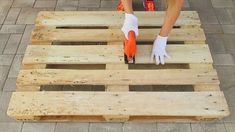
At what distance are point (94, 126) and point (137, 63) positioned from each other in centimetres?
53

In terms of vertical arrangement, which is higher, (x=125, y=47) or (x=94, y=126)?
(x=125, y=47)

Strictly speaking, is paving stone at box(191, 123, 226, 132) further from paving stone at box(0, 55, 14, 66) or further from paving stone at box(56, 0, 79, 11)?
paving stone at box(56, 0, 79, 11)

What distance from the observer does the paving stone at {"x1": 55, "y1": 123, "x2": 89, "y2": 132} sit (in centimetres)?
184

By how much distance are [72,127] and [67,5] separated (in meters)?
1.35

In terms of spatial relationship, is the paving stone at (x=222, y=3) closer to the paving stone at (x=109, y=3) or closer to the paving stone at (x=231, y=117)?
the paving stone at (x=109, y=3)

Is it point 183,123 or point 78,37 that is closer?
point 183,123

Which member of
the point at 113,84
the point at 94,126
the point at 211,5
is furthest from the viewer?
the point at 211,5

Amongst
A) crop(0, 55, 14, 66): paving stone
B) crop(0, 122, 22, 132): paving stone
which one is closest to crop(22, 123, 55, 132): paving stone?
crop(0, 122, 22, 132): paving stone

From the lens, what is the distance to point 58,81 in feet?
Result: 6.53

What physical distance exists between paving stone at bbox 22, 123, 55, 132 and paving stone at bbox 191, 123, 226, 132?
81 cm

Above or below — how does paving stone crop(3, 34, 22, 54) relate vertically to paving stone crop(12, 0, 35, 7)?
below

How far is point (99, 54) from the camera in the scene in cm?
217

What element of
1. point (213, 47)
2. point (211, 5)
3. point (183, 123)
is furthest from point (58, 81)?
point (211, 5)

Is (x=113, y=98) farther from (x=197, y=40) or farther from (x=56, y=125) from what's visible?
(x=197, y=40)
